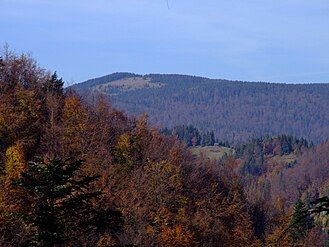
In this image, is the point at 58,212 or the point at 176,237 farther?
the point at 176,237

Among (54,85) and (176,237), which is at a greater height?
(54,85)

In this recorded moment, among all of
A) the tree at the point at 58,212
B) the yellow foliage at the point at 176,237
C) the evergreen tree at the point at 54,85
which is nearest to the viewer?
the tree at the point at 58,212

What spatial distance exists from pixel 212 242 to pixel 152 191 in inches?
388

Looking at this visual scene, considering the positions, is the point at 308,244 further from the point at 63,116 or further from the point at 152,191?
the point at 63,116

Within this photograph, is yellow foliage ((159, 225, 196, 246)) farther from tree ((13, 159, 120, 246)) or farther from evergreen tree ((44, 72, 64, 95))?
tree ((13, 159, 120, 246))

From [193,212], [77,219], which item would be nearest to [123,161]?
[193,212]

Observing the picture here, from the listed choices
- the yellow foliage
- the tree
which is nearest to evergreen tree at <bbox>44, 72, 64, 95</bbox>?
the yellow foliage

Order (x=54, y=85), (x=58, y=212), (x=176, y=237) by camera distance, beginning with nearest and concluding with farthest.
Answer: (x=58, y=212)
(x=176, y=237)
(x=54, y=85)

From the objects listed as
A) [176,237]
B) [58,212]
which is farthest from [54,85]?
[58,212]

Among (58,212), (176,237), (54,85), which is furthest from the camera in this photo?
(54,85)

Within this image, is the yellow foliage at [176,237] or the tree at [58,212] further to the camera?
the yellow foliage at [176,237]

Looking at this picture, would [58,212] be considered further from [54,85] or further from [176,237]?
[54,85]

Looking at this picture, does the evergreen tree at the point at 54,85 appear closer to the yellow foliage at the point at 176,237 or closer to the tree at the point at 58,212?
the yellow foliage at the point at 176,237

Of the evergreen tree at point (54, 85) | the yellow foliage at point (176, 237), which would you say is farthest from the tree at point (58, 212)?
the evergreen tree at point (54, 85)
